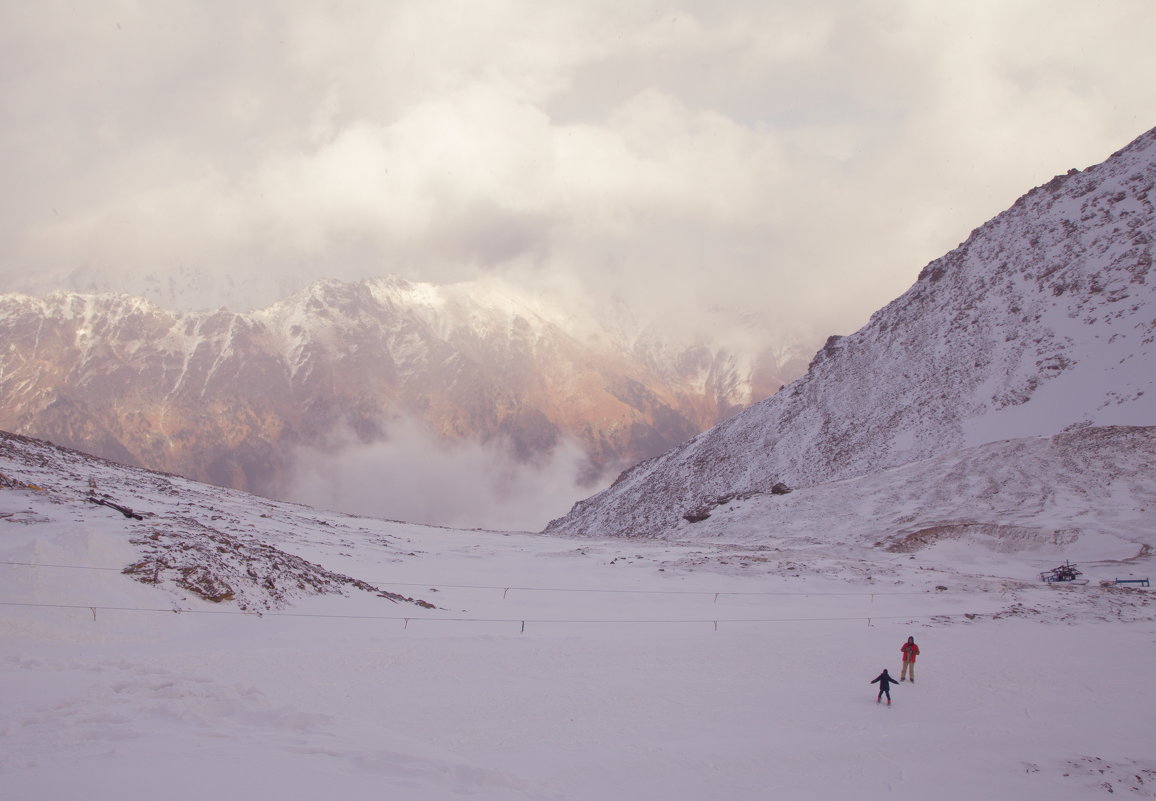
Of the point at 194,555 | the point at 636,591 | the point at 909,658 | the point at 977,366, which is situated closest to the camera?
the point at 909,658

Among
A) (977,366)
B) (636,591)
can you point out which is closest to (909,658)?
(636,591)

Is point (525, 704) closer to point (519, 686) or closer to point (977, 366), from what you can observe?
point (519, 686)

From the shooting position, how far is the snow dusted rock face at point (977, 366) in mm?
75938

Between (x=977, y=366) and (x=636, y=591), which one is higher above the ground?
(x=977, y=366)

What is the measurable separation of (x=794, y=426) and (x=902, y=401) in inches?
550

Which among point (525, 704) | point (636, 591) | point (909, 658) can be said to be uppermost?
point (909, 658)

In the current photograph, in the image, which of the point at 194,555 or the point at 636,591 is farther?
the point at 636,591

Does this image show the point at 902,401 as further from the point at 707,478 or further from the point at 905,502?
the point at 905,502

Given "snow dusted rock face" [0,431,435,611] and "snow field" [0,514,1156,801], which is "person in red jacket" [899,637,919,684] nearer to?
"snow field" [0,514,1156,801]

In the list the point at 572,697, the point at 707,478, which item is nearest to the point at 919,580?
the point at 572,697

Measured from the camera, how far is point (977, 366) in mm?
85750

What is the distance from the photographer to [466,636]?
21.9 meters

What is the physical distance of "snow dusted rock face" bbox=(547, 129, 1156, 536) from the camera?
75938mm

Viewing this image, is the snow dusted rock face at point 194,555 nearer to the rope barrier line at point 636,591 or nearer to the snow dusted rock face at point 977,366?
the rope barrier line at point 636,591
